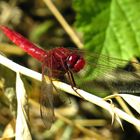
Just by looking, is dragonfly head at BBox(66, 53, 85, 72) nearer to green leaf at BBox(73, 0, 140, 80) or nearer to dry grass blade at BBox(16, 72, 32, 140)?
dry grass blade at BBox(16, 72, 32, 140)

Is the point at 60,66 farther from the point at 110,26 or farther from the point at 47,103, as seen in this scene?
the point at 110,26

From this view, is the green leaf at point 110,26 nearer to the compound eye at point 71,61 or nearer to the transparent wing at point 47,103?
the compound eye at point 71,61

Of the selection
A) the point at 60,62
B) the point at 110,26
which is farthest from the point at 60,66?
the point at 110,26

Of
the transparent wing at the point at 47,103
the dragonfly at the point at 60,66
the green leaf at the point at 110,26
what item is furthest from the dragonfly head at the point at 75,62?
the green leaf at the point at 110,26

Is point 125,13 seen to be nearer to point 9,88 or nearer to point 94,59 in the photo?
point 94,59

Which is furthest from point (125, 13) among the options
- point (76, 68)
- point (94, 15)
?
point (76, 68)

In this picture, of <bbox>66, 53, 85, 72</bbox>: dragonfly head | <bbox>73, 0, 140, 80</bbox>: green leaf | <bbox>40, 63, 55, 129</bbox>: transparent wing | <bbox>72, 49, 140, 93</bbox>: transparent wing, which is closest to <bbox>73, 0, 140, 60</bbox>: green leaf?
<bbox>73, 0, 140, 80</bbox>: green leaf
